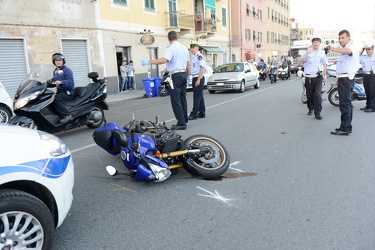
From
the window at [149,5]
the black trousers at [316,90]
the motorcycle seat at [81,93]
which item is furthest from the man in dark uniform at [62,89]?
the window at [149,5]

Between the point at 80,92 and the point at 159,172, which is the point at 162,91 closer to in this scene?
the point at 80,92

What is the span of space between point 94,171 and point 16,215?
2441mm

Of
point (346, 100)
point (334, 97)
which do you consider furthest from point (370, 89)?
point (346, 100)

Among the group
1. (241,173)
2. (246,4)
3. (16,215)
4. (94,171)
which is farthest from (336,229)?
(246,4)

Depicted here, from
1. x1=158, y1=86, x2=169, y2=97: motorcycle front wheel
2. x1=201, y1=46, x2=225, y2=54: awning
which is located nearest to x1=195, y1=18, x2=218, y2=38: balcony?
x1=201, y1=46, x2=225, y2=54: awning

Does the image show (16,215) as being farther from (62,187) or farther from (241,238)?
(241,238)

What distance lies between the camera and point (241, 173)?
4.49 metres

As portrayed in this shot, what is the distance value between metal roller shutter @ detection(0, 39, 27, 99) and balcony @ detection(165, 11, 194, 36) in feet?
38.5

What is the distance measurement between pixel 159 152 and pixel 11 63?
12704 mm

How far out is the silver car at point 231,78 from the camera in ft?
52.7

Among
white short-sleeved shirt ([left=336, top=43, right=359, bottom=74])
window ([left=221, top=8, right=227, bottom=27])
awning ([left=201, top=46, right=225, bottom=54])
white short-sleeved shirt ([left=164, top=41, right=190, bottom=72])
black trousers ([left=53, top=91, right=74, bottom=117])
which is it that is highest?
window ([left=221, top=8, right=227, bottom=27])

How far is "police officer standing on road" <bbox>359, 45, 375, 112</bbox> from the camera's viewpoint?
927cm

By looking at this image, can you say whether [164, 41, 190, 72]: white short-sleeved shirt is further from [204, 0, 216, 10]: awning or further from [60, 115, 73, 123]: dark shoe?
[204, 0, 216, 10]: awning

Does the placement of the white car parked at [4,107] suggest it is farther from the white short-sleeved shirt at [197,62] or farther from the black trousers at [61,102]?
the white short-sleeved shirt at [197,62]
